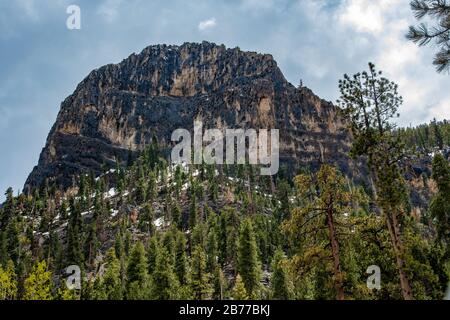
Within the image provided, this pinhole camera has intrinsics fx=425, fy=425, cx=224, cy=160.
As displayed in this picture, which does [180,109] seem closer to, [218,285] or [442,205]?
[218,285]

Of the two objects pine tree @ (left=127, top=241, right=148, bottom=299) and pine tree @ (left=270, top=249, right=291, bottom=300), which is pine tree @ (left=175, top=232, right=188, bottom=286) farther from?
pine tree @ (left=270, top=249, right=291, bottom=300)

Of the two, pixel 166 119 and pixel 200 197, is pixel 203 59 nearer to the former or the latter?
pixel 166 119

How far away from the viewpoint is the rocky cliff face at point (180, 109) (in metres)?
163

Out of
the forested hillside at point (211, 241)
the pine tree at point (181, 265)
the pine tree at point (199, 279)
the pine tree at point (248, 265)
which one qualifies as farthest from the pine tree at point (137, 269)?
the pine tree at point (248, 265)

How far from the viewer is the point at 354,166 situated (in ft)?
Result: 519

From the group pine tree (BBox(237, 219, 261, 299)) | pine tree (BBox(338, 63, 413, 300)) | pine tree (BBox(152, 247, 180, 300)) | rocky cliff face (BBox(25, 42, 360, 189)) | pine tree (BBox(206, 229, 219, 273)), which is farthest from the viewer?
rocky cliff face (BBox(25, 42, 360, 189))

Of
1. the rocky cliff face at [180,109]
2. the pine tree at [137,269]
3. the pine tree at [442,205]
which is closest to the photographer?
the pine tree at [442,205]

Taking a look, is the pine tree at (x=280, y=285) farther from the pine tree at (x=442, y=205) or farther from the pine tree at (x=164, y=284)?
the pine tree at (x=442, y=205)

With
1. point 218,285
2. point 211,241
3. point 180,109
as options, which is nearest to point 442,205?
point 218,285

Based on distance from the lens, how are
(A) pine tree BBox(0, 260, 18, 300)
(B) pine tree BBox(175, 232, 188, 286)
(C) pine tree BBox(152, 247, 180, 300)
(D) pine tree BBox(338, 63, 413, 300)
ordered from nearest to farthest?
(D) pine tree BBox(338, 63, 413, 300)
(A) pine tree BBox(0, 260, 18, 300)
(C) pine tree BBox(152, 247, 180, 300)
(B) pine tree BBox(175, 232, 188, 286)

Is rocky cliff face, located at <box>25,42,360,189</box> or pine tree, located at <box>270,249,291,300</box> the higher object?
rocky cliff face, located at <box>25,42,360,189</box>

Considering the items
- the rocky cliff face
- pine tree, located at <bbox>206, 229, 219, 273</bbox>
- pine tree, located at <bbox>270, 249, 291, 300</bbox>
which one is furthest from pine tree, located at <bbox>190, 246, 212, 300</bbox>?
the rocky cliff face

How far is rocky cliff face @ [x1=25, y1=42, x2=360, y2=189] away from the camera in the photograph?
16288 cm
